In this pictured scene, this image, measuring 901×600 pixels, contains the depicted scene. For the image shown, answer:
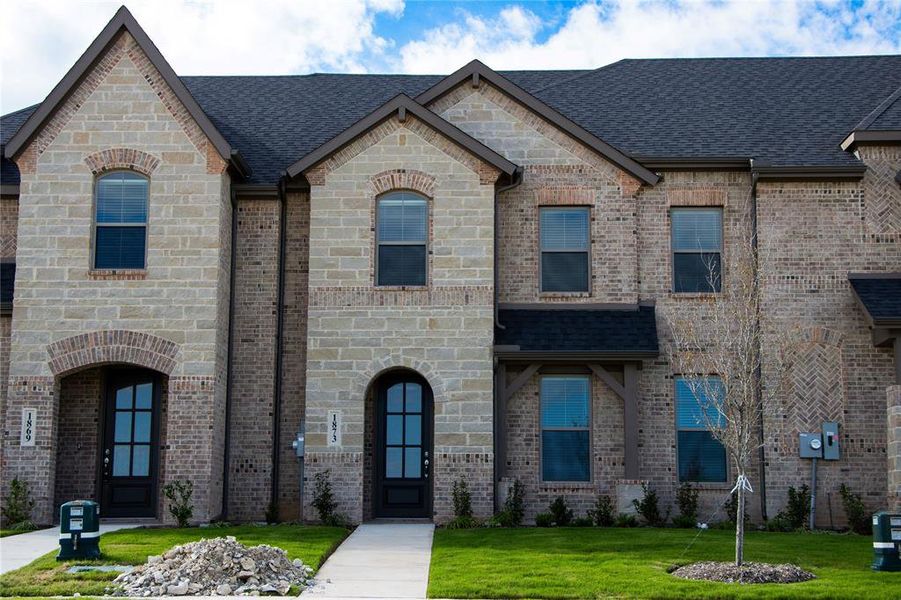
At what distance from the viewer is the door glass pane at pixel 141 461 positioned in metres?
21.2

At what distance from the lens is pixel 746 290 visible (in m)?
16.6

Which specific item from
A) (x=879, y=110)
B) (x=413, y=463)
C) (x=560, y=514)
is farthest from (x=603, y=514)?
(x=879, y=110)

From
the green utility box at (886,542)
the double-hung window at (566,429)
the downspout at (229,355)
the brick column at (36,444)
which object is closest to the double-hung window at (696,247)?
the double-hung window at (566,429)

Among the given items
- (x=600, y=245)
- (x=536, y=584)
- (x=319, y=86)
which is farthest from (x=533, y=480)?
(x=319, y=86)

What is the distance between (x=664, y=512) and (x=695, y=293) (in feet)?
13.2

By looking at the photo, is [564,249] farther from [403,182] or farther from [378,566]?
[378,566]

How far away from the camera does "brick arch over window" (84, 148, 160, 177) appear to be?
20.9 meters

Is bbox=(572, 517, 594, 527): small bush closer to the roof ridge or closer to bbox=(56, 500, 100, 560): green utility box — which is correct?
bbox=(56, 500, 100, 560): green utility box

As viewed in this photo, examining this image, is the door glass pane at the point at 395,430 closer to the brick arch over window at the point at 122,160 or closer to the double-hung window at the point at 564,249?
the double-hung window at the point at 564,249

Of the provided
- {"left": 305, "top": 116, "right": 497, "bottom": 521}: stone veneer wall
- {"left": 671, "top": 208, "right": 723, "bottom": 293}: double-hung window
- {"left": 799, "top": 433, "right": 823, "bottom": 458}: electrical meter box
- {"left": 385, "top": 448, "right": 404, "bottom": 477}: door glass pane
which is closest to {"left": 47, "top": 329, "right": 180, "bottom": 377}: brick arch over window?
{"left": 305, "top": 116, "right": 497, "bottom": 521}: stone veneer wall

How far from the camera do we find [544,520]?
20281 mm

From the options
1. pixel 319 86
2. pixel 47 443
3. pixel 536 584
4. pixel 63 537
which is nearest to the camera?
pixel 536 584

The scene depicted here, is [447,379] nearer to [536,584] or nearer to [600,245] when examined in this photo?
[600,245]

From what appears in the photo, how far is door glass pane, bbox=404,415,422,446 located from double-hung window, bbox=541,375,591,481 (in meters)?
2.22
